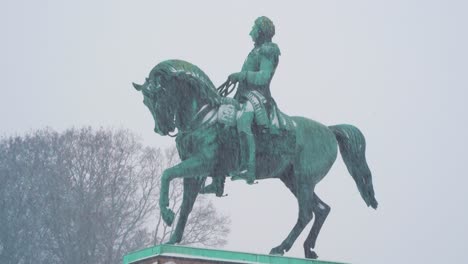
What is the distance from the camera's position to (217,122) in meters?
10.1

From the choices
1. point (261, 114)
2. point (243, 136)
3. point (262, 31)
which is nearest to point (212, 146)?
point (243, 136)

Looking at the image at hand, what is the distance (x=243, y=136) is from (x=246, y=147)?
157mm

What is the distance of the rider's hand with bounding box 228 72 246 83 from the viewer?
1069cm

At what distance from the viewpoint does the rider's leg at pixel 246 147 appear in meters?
10.1

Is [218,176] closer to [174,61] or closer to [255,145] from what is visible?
[255,145]

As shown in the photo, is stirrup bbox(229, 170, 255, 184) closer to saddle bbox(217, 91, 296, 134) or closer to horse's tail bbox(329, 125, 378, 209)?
saddle bbox(217, 91, 296, 134)

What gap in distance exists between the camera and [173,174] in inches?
378

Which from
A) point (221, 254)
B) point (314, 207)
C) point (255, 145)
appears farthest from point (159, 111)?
point (314, 207)

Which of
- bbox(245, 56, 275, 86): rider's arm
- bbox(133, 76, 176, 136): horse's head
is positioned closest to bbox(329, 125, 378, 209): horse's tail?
bbox(245, 56, 275, 86): rider's arm

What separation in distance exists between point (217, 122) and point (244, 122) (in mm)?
378

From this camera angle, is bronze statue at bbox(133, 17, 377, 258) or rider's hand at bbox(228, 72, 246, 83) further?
rider's hand at bbox(228, 72, 246, 83)

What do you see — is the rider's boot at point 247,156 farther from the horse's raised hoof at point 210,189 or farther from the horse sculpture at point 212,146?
the horse's raised hoof at point 210,189

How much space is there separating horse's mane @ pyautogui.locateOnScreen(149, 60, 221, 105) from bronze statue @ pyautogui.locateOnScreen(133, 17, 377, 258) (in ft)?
0.04

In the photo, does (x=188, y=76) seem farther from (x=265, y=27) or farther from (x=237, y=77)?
(x=265, y=27)
